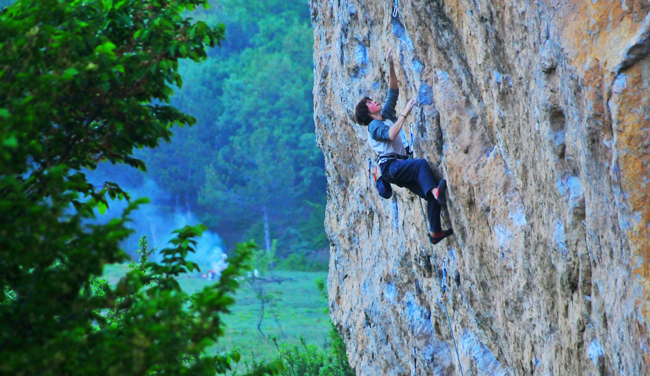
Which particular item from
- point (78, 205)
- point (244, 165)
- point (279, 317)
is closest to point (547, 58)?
point (78, 205)

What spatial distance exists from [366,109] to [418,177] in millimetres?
984

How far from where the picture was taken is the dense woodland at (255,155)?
38.1 meters

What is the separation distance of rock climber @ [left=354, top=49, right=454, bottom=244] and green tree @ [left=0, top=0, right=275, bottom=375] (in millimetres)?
3077

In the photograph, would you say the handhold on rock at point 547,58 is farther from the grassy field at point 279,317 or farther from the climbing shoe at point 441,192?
the grassy field at point 279,317

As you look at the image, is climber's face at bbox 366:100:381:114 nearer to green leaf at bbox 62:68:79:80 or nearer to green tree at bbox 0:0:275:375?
green tree at bbox 0:0:275:375

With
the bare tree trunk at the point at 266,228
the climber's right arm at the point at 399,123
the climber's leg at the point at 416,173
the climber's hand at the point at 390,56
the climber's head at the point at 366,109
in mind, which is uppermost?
the bare tree trunk at the point at 266,228

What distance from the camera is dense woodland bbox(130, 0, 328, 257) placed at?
38125mm

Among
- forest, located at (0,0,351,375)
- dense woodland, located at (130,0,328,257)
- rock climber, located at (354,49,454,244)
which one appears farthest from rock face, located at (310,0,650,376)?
dense woodland, located at (130,0,328,257)

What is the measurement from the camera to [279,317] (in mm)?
32375

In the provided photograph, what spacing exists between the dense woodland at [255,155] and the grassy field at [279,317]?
3497mm

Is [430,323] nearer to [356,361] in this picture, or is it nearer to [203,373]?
[356,361]

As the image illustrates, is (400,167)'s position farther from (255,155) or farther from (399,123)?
(255,155)

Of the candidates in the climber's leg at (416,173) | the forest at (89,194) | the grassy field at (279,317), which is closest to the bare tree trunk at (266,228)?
the grassy field at (279,317)

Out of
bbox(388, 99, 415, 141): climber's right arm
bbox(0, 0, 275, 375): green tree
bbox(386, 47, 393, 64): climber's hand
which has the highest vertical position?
bbox(386, 47, 393, 64): climber's hand
